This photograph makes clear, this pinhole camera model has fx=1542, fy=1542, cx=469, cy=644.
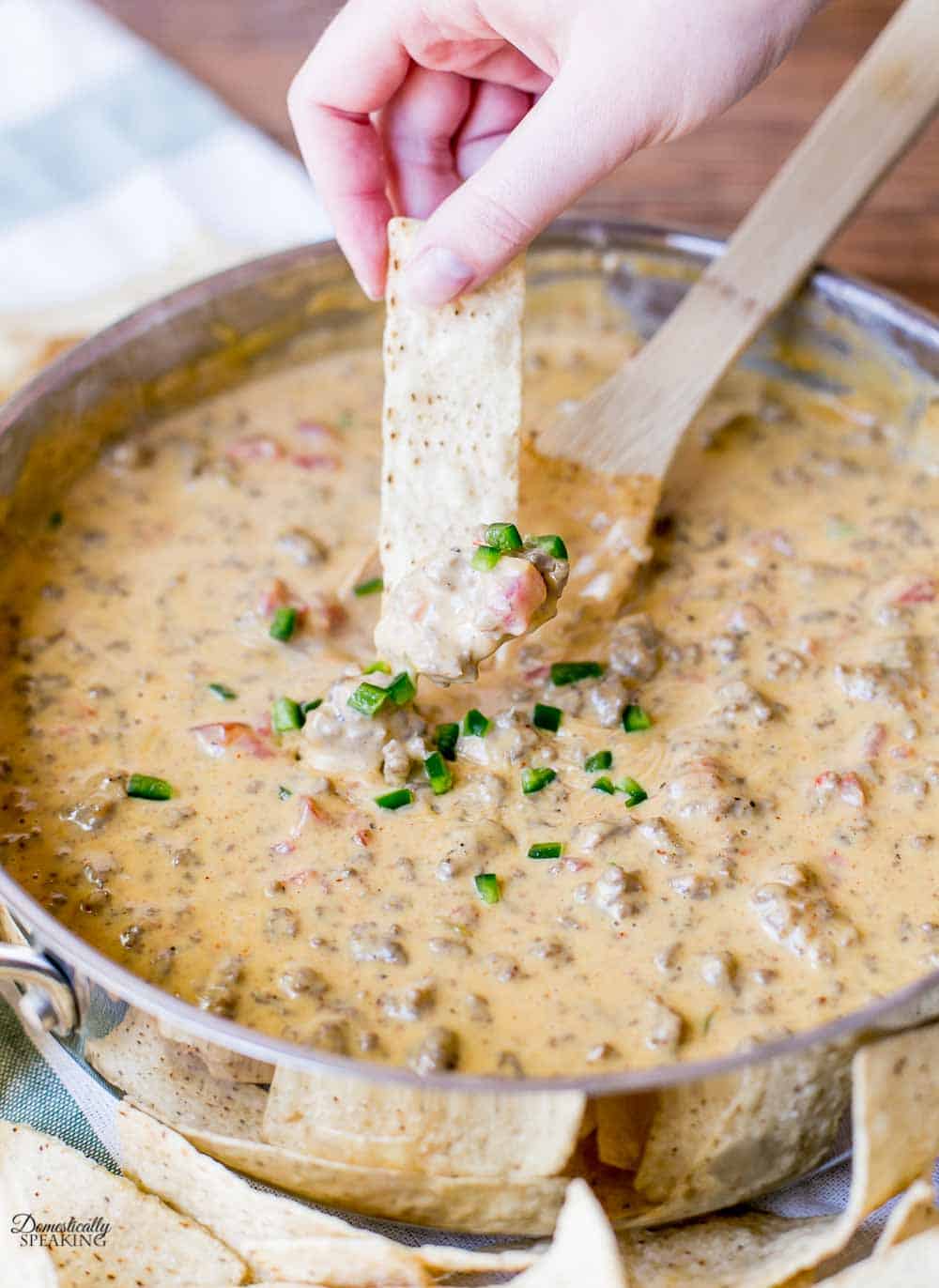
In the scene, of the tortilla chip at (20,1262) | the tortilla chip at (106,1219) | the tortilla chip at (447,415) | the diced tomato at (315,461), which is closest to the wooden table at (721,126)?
the diced tomato at (315,461)

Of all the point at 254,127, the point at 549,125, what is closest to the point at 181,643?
the point at 549,125

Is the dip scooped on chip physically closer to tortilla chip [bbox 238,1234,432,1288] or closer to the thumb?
A: the thumb

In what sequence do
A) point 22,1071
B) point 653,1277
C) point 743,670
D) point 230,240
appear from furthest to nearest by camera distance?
point 230,240
point 743,670
point 22,1071
point 653,1277

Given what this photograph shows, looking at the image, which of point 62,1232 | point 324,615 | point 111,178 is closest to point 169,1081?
point 62,1232

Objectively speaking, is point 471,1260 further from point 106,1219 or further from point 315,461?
point 315,461

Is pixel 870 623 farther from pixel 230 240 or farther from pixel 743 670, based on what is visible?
pixel 230 240

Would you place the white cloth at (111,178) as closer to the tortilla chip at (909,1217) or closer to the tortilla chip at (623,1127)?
the tortilla chip at (623,1127)
